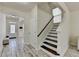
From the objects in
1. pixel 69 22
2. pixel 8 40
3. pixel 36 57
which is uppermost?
pixel 69 22

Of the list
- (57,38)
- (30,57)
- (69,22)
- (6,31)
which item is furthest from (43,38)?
(6,31)

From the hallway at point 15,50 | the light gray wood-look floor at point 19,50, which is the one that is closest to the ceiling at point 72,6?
the light gray wood-look floor at point 19,50

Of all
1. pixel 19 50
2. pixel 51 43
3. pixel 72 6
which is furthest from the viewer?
pixel 51 43

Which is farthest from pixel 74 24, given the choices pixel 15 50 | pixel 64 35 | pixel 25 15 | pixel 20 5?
pixel 15 50

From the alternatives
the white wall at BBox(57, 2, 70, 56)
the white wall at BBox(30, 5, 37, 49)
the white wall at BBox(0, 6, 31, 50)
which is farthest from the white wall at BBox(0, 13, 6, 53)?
the white wall at BBox(57, 2, 70, 56)

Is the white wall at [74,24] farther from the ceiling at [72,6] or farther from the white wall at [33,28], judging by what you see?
the white wall at [33,28]

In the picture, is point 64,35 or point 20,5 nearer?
point 20,5

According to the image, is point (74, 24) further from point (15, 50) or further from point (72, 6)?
point (15, 50)

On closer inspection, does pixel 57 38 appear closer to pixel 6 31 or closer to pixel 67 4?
pixel 67 4

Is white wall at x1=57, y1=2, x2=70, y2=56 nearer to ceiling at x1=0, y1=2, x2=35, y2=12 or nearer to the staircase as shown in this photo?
the staircase

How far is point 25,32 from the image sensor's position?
2238 mm

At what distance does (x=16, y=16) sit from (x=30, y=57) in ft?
3.01

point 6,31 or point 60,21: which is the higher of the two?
point 60,21

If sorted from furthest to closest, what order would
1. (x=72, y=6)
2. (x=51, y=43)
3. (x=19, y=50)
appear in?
(x=51, y=43), (x=19, y=50), (x=72, y=6)
